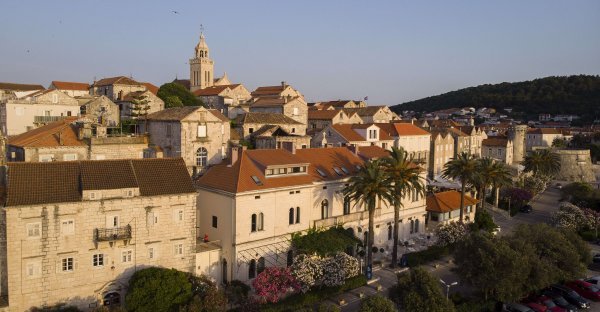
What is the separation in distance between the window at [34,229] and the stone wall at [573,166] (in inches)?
4053

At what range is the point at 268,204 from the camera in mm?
39594

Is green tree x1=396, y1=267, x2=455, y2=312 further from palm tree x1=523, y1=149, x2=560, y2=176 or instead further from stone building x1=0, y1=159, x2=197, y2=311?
palm tree x1=523, y1=149, x2=560, y2=176

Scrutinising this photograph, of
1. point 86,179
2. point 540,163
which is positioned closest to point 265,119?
point 86,179

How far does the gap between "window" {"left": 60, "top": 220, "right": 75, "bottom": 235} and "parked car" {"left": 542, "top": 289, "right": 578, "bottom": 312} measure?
35279mm

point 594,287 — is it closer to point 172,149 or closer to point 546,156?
point 172,149

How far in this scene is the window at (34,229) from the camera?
28.9 meters

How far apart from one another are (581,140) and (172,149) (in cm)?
12167

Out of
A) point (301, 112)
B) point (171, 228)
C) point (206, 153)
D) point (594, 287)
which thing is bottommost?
point (594, 287)

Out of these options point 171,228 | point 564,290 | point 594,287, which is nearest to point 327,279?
point 171,228

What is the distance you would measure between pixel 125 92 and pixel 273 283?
6013cm

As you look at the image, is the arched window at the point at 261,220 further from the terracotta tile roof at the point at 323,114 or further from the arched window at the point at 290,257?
the terracotta tile roof at the point at 323,114

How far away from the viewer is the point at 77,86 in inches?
3477

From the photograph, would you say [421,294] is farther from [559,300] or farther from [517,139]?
[517,139]

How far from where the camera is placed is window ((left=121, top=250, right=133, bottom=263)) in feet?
105
